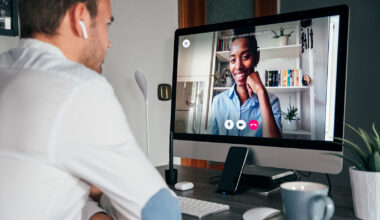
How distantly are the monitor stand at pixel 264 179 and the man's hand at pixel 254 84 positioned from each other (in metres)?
0.29

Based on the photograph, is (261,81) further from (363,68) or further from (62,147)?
(363,68)

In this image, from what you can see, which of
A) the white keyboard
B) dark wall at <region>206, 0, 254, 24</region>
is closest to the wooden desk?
the white keyboard

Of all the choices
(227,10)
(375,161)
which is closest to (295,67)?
(375,161)

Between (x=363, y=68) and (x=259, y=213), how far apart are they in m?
2.18

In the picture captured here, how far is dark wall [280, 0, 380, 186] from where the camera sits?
2676mm

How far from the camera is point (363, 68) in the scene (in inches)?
107

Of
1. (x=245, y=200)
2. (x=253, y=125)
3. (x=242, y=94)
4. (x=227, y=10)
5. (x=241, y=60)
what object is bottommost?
(x=245, y=200)

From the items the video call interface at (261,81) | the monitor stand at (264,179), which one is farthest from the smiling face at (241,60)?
the monitor stand at (264,179)

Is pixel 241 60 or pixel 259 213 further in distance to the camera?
pixel 241 60

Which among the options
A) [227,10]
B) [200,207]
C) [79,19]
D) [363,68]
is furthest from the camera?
[227,10]

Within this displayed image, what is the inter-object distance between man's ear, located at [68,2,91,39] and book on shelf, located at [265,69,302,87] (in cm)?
63

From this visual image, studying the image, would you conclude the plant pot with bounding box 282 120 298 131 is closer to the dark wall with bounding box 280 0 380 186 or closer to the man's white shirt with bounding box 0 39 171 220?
the man's white shirt with bounding box 0 39 171 220

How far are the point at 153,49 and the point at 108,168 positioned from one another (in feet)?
5.61

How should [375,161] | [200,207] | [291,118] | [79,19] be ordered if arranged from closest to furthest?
[79,19]
[375,161]
[200,207]
[291,118]
